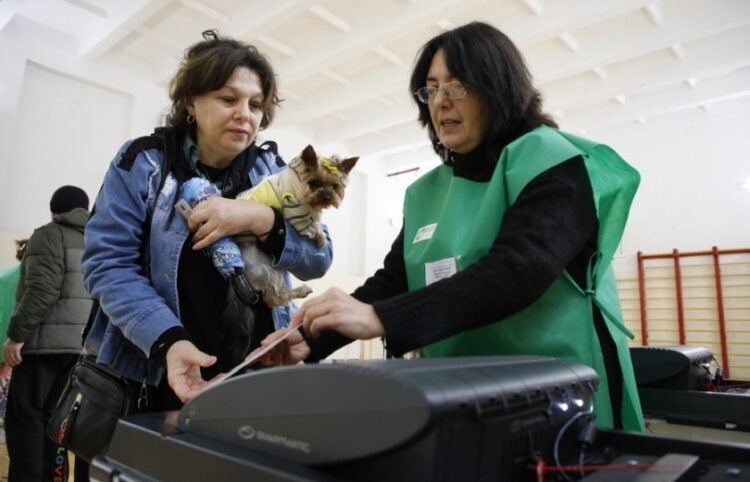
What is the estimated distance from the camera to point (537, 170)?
78cm

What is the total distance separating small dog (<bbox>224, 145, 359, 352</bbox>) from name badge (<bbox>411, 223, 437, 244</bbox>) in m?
0.38

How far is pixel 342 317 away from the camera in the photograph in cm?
70

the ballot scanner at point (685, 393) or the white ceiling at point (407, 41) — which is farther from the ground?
the white ceiling at point (407, 41)

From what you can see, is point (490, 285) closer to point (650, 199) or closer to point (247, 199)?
point (247, 199)

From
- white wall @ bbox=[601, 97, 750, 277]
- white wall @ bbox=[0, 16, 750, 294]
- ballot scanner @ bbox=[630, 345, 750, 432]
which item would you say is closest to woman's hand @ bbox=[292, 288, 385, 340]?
ballot scanner @ bbox=[630, 345, 750, 432]

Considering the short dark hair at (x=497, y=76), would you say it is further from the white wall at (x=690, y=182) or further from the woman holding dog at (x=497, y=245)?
the white wall at (x=690, y=182)

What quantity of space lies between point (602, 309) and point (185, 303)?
82cm

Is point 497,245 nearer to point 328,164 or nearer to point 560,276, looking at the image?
point 560,276

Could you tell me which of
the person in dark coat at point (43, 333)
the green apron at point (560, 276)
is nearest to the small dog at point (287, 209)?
the green apron at point (560, 276)

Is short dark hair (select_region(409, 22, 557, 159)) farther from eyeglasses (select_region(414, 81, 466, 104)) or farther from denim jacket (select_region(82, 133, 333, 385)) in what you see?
denim jacket (select_region(82, 133, 333, 385))

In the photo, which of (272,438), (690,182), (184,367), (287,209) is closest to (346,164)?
(287,209)

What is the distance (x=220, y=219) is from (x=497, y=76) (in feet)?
2.02

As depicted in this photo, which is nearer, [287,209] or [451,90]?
[451,90]

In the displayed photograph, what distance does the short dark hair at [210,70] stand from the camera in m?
1.17
